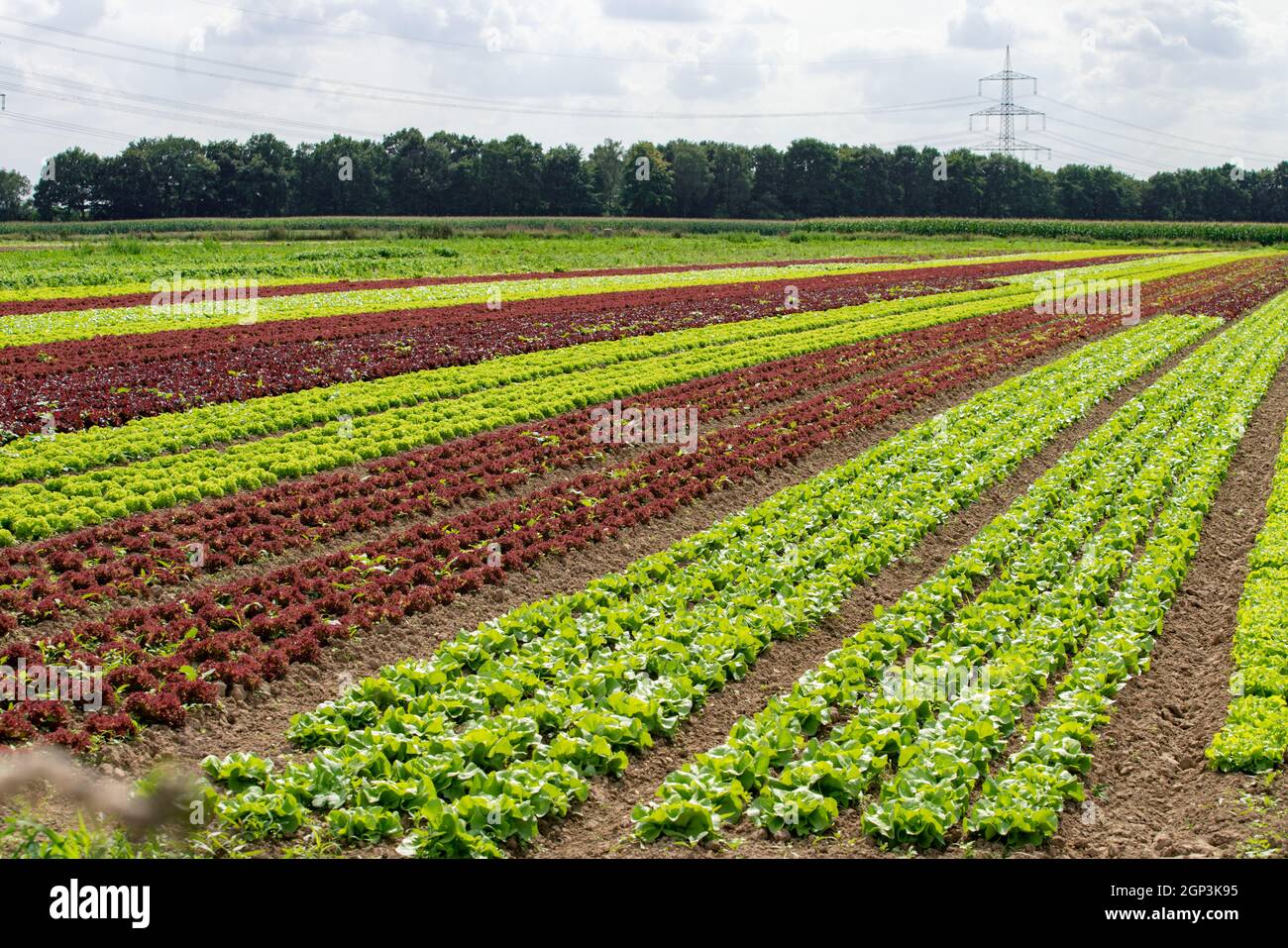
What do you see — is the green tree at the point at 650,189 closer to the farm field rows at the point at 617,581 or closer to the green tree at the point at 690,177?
the green tree at the point at 690,177

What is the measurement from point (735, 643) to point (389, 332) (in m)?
20.5

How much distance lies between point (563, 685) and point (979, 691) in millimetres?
3387

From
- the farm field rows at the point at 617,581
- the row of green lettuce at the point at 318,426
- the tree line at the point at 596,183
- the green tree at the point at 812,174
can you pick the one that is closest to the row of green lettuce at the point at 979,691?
the farm field rows at the point at 617,581

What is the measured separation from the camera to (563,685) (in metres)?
9.10

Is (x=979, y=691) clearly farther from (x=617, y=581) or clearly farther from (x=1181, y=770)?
(x=617, y=581)

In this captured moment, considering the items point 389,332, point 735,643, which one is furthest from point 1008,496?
point 389,332

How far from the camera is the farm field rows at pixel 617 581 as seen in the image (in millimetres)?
7637

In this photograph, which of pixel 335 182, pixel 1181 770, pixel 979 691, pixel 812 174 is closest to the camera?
pixel 1181 770

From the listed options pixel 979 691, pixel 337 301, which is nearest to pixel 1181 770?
pixel 979 691

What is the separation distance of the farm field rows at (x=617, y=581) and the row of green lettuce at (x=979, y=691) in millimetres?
39

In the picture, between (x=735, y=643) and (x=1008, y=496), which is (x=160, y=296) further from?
(x=735, y=643)

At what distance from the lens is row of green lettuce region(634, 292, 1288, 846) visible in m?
7.38
